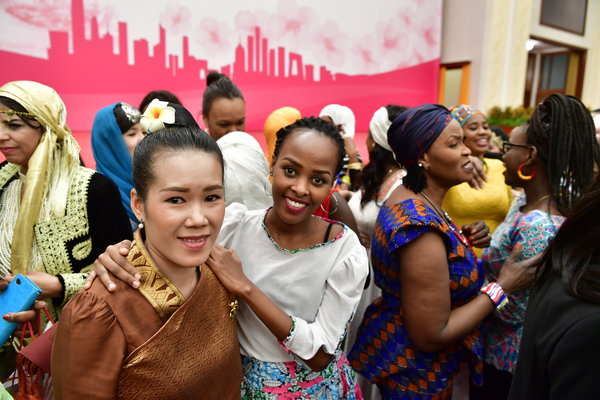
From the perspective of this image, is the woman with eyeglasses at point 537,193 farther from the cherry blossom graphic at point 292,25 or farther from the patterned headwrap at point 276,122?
the cherry blossom graphic at point 292,25

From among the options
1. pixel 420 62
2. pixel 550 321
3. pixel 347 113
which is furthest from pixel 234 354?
pixel 420 62

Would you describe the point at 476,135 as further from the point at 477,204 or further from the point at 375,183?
the point at 375,183

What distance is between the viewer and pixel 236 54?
20.9 ft

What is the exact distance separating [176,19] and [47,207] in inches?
194

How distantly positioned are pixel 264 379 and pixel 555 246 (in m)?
0.94

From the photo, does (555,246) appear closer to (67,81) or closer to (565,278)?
(565,278)

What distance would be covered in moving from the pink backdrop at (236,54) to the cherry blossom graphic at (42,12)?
0.03 feet

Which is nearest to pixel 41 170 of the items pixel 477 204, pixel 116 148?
pixel 116 148

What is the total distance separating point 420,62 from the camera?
9242 millimetres

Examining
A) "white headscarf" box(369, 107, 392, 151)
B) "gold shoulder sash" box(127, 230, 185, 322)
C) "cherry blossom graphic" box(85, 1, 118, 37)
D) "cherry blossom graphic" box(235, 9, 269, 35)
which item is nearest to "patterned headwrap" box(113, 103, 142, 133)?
"gold shoulder sash" box(127, 230, 185, 322)

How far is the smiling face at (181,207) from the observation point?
972mm

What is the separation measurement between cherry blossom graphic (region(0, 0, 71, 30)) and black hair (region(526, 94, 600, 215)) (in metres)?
5.14

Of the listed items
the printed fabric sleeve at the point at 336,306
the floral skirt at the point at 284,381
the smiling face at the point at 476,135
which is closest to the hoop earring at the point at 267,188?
the printed fabric sleeve at the point at 336,306

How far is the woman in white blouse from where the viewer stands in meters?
1.29
